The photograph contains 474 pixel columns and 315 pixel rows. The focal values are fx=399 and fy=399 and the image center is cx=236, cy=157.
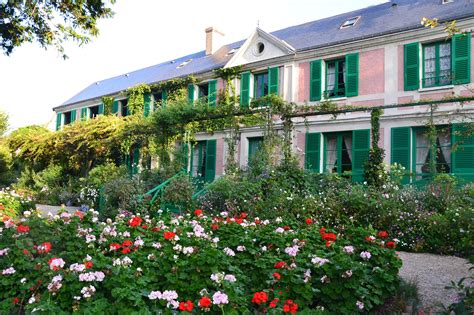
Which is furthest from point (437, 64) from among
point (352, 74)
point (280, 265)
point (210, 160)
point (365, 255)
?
point (280, 265)

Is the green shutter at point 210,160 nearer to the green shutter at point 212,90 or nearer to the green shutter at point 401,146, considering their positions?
the green shutter at point 212,90

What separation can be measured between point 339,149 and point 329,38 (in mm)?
3923

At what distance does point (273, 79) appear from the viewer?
14.2 m

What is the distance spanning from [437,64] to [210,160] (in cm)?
846

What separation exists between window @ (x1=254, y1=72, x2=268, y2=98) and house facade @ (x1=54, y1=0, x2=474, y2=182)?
0.13 feet

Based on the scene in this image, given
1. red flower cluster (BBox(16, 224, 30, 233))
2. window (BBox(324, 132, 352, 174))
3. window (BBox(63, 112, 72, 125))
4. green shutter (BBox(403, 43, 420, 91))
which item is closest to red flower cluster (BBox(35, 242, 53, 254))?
red flower cluster (BBox(16, 224, 30, 233))

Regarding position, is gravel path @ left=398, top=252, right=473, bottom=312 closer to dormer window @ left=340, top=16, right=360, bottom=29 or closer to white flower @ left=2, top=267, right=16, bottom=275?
white flower @ left=2, top=267, right=16, bottom=275

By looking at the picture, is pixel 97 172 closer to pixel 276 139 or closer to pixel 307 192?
pixel 276 139

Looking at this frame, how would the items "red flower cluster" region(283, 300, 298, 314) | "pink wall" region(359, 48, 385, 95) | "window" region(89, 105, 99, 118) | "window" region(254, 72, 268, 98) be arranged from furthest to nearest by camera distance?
"window" region(89, 105, 99, 118), "window" region(254, 72, 268, 98), "pink wall" region(359, 48, 385, 95), "red flower cluster" region(283, 300, 298, 314)

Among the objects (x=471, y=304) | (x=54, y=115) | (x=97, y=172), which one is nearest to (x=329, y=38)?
(x=97, y=172)

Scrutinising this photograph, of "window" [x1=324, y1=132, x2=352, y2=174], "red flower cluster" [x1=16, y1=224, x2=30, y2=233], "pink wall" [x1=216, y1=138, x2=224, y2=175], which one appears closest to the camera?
"red flower cluster" [x1=16, y1=224, x2=30, y2=233]

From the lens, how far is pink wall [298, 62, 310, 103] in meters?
13.6

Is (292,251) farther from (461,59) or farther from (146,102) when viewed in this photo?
(146,102)

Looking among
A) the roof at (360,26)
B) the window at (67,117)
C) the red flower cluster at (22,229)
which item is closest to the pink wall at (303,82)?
the roof at (360,26)
